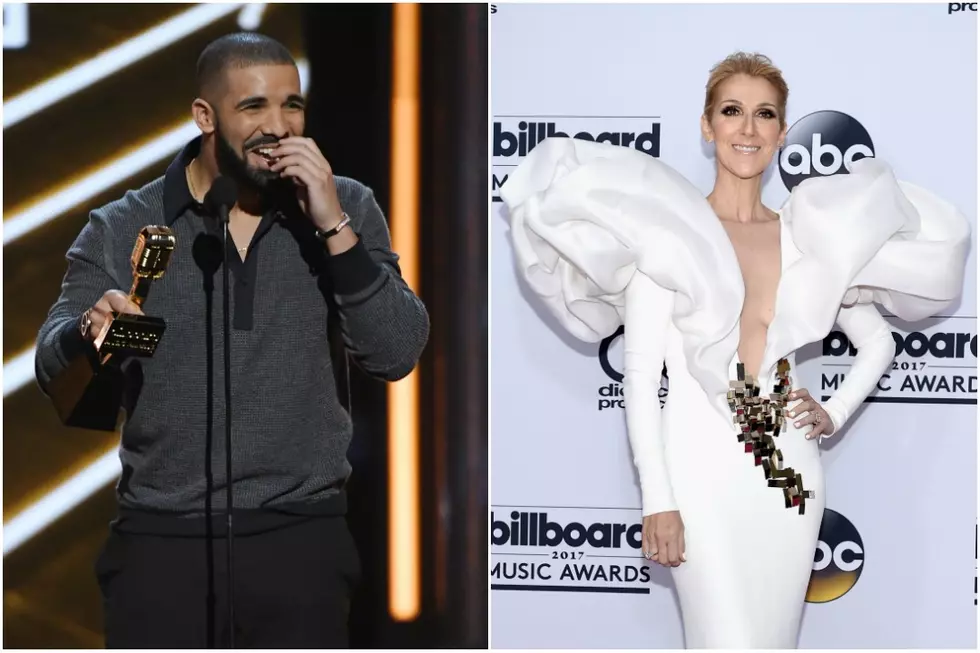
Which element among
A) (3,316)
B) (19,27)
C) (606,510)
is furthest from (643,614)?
(19,27)

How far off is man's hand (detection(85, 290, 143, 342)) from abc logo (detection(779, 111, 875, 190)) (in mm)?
2027

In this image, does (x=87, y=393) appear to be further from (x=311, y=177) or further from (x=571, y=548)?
(x=571, y=548)

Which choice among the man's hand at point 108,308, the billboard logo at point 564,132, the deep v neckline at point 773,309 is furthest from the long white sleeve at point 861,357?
the man's hand at point 108,308

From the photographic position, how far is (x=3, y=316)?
11.4 feet

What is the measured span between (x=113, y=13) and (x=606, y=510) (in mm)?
2201

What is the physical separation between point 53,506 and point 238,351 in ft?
4.36

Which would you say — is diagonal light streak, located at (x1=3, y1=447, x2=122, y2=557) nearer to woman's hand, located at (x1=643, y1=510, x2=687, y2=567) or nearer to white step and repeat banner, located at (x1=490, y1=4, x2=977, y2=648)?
white step and repeat banner, located at (x1=490, y1=4, x2=977, y2=648)

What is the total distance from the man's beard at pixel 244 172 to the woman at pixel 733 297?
599mm

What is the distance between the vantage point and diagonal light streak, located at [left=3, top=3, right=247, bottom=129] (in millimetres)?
3498

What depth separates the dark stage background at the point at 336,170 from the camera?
347 cm

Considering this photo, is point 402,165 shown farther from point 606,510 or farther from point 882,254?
point 882,254

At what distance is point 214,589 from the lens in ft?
8.51

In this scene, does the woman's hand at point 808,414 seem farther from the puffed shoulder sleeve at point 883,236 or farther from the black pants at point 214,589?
the black pants at point 214,589

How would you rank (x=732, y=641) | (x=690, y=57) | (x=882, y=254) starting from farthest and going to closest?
(x=690, y=57), (x=882, y=254), (x=732, y=641)
